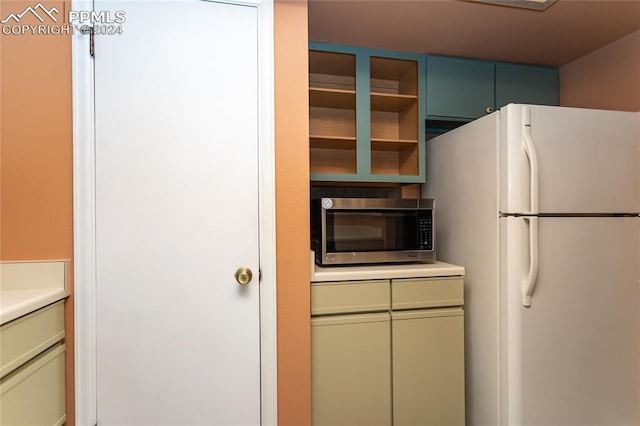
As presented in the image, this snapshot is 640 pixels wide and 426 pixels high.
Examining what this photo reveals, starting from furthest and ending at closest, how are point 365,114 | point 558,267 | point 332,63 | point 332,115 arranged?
point 332,115 → point 332,63 → point 365,114 → point 558,267

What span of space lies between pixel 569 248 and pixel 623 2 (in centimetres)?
121

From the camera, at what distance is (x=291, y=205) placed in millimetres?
1487

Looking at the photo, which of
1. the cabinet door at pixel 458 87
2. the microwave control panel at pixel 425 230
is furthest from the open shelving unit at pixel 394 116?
the microwave control panel at pixel 425 230

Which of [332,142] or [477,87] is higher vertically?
[477,87]

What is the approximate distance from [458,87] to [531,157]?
88cm

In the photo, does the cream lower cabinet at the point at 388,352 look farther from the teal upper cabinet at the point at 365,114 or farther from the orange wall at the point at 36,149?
the orange wall at the point at 36,149

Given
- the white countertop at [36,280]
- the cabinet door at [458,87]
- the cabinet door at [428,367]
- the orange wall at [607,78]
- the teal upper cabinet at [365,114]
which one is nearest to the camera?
the white countertop at [36,280]

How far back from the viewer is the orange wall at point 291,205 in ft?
4.85

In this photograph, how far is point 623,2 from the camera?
1636 mm

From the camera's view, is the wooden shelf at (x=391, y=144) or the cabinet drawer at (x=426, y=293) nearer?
the cabinet drawer at (x=426, y=293)

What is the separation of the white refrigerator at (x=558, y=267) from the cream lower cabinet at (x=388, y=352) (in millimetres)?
168

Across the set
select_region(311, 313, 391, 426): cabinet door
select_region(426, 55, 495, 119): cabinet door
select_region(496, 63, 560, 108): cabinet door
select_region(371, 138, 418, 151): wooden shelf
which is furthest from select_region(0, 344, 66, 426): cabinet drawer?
select_region(496, 63, 560, 108): cabinet door

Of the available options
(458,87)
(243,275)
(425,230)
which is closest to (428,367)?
(425,230)

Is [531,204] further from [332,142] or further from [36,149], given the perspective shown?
[36,149]
